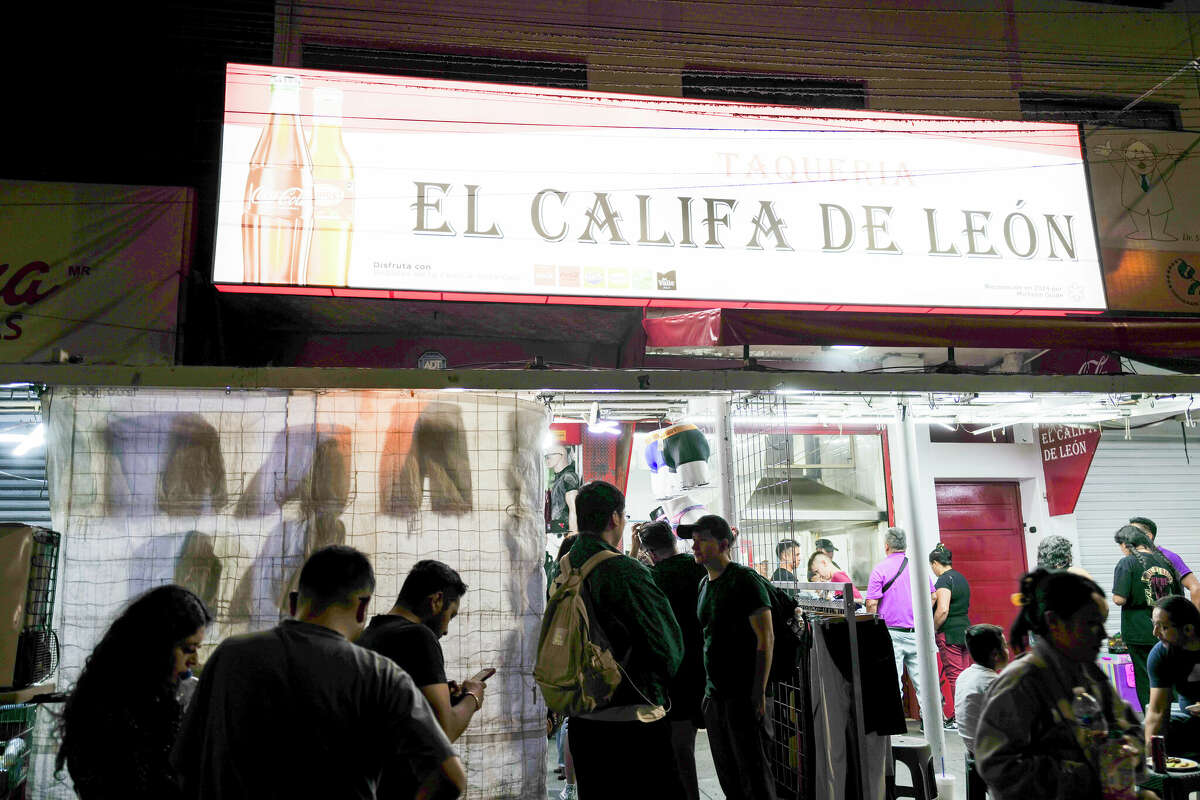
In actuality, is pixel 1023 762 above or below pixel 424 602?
below

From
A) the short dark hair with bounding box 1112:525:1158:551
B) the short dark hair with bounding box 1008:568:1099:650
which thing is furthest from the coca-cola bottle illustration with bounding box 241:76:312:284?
the short dark hair with bounding box 1112:525:1158:551

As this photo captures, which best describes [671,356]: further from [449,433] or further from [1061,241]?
[1061,241]

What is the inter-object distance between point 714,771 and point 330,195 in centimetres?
578

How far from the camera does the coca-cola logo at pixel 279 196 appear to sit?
A: 677cm

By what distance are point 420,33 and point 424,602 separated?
23.1ft

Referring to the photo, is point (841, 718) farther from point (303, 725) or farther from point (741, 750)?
point (303, 725)

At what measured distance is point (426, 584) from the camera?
318 centimetres

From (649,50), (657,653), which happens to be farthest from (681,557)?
(649,50)

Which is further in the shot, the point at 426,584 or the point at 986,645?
the point at 986,645

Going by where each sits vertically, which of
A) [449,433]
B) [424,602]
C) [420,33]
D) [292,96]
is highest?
[420,33]

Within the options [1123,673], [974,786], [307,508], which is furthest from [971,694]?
[1123,673]

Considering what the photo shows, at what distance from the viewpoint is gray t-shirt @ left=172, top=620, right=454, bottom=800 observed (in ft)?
7.13

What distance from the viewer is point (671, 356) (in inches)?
294

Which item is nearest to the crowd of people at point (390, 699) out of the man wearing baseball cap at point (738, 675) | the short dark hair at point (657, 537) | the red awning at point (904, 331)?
the man wearing baseball cap at point (738, 675)
